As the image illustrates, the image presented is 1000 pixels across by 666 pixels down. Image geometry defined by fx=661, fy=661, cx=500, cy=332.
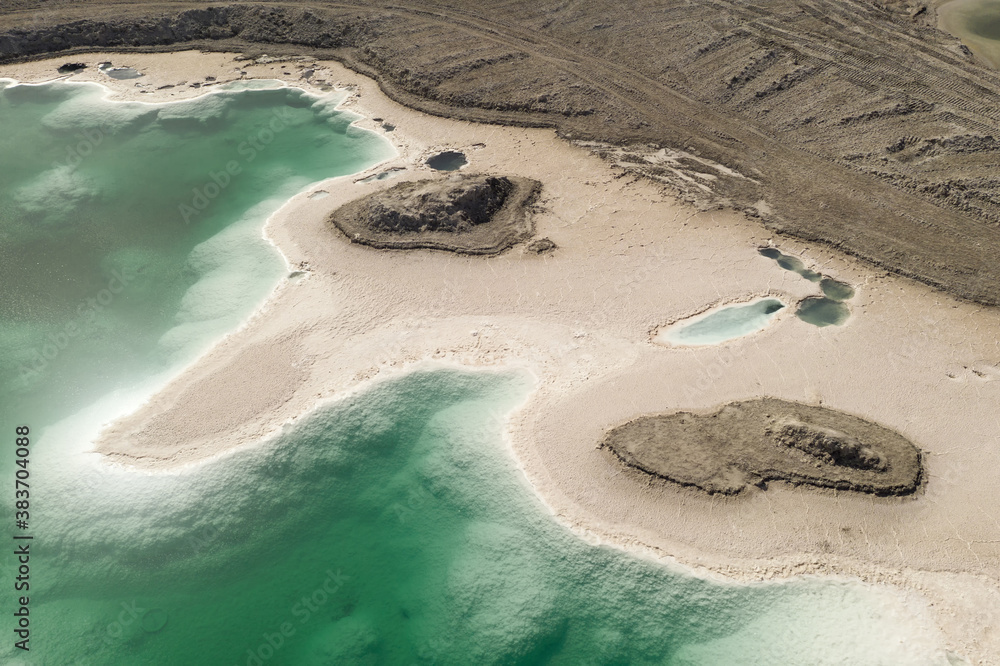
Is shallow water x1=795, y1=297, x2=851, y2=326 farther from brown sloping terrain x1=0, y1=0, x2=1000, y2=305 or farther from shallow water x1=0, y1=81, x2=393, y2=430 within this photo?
shallow water x1=0, y1=81, x2=393, y2=430

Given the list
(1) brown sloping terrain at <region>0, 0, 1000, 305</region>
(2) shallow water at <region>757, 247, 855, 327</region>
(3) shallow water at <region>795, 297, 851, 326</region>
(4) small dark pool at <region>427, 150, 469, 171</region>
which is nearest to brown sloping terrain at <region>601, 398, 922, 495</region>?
(3) shallow water at <region>795, 297, 851, 326</region>

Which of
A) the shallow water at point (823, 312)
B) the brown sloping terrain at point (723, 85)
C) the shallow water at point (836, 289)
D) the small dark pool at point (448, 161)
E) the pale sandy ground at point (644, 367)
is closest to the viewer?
the pale sandy ground at point (644, 367)

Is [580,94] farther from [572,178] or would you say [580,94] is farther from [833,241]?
[833,241]

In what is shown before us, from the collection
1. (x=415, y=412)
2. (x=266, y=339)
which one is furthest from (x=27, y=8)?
(x=415, y=412)

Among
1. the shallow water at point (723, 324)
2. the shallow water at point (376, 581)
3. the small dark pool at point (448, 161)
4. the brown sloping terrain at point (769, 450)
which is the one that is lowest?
the shallow water at point (376, 581)

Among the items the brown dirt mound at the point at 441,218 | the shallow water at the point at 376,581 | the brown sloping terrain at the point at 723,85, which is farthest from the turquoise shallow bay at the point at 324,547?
the brown sloping terrain at the point at 723,85

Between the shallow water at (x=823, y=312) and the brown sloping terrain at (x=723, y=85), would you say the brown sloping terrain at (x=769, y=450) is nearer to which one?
the shallow water at (x=823, y=312)

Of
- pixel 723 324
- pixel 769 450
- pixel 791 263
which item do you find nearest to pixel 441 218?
pixel 723 324
